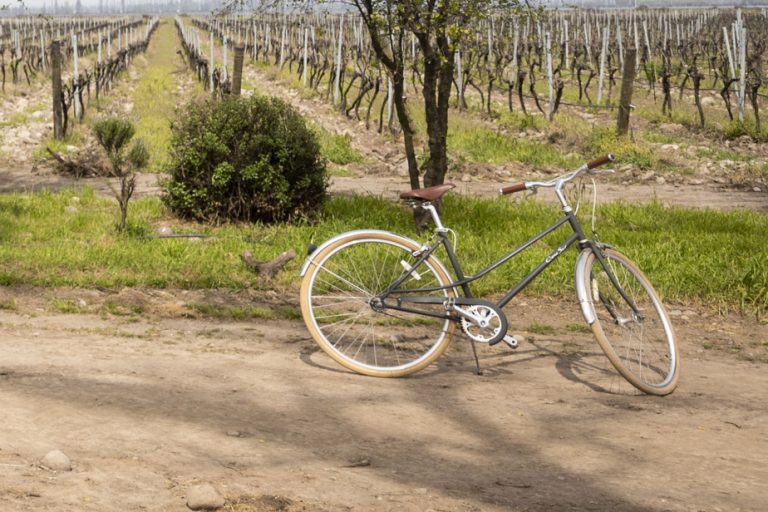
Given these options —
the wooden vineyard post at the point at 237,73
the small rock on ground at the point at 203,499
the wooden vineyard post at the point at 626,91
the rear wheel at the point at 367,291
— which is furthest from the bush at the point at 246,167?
the wooden vineyard post at the point at 626,91

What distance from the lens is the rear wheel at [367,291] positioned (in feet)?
15.9

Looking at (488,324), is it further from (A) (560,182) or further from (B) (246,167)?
(B) (246,167)

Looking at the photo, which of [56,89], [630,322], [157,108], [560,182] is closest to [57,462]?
[560,182]

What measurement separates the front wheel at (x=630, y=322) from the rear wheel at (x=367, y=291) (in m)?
0.69

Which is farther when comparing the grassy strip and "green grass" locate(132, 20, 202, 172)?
"green grass" locate(132, 20, 202, 172)

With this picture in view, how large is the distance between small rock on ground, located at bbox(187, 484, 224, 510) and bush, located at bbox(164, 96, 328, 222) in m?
5.94

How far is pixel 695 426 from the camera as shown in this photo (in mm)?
4199

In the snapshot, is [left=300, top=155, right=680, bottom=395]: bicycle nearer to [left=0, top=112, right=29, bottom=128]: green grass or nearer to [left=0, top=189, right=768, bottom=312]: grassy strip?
[left=0, top=189, right=768, bottom=312]: grassy strip

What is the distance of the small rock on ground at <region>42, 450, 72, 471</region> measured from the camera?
3.12 metres

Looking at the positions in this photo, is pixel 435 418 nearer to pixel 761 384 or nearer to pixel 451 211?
pixel 761 384

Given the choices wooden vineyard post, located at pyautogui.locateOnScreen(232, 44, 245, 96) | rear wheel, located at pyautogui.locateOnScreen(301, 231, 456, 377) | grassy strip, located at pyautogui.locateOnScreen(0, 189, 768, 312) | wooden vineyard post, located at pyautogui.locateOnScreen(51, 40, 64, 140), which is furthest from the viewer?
wooden vineyard post, located at pyautogui.locateOnScreen(51, 40, 64, 140)

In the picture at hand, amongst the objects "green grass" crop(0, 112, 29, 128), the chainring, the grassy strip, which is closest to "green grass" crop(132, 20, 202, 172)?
the grassy strip

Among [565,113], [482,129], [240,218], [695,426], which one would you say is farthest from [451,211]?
[565,113]

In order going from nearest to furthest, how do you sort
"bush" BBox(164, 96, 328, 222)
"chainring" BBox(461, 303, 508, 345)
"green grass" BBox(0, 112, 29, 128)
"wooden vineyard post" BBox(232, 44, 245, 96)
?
"chainring" BBox(461, 303, 508, 345), "bush" BBox(164, 96, 328, 222), "wooden vineyard post" BBox(232, 44, 245, 96), "green grass" BBox(0, 112, 29, 128)
